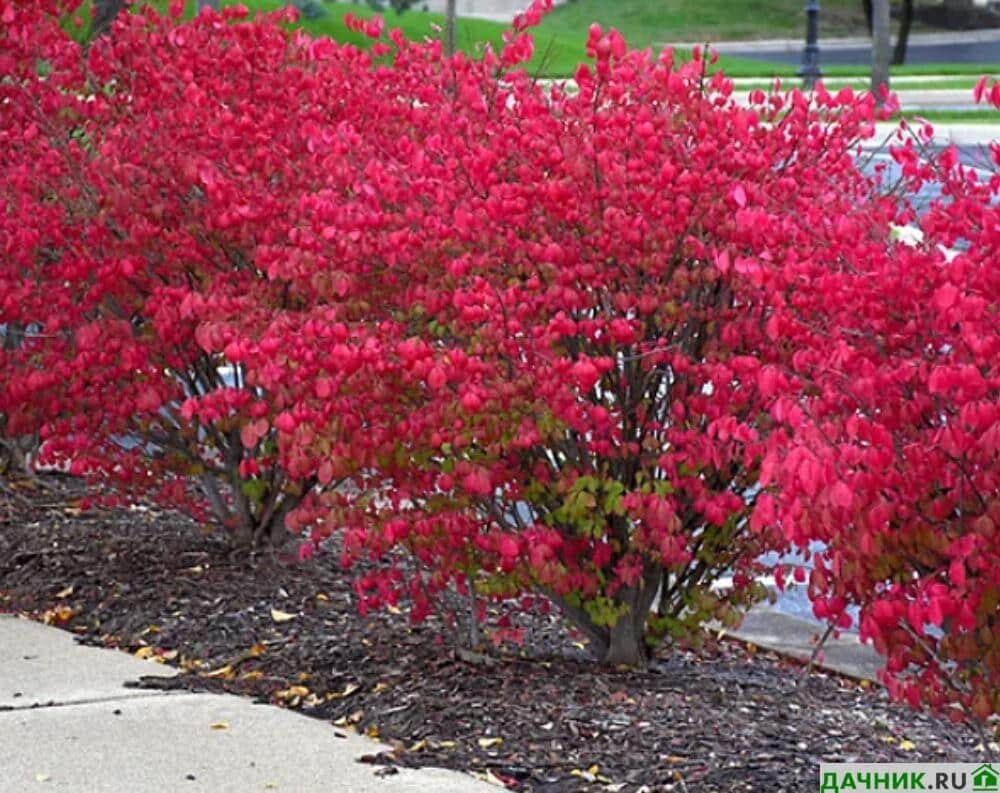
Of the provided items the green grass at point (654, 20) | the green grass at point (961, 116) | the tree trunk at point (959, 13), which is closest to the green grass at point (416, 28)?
the green grass at point (654, 20)

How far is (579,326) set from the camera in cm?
546

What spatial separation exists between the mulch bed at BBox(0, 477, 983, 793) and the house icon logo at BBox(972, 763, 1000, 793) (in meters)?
0.47

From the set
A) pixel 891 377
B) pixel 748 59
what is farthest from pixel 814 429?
pixel 748 59

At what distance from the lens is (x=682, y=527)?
5.68 meters

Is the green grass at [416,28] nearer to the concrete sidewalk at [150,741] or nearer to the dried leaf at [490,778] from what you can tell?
the concrete sidewalk at [150,741]

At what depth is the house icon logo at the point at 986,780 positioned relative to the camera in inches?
181

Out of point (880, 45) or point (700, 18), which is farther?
point (700, 18)

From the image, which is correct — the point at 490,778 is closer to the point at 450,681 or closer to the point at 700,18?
the point at 450,681

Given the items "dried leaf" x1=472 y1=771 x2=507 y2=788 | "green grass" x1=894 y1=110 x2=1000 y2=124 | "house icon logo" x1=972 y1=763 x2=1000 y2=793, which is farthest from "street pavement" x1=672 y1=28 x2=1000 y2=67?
"house icon logo" x1=972 y1=763 x2=1000 y2=793

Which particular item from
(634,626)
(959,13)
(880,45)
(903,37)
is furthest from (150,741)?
(959,13)

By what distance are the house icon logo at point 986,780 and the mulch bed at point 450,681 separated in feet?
1.54

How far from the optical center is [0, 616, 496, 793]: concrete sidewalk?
4945mm

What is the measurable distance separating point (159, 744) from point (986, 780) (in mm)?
2343

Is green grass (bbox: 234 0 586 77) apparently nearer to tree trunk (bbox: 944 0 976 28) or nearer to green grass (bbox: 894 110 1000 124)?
green grass (bbox: 894 110 1000 124)
